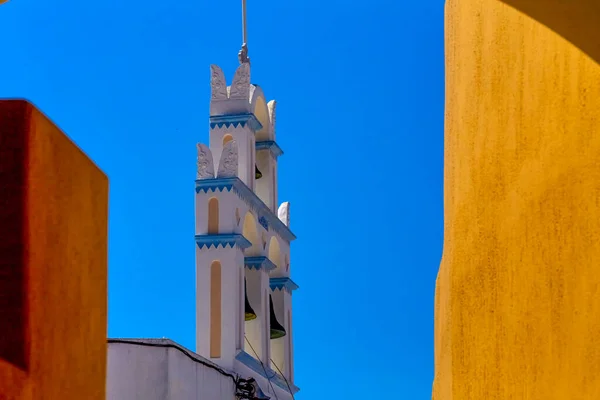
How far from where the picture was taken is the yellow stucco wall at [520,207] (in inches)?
189

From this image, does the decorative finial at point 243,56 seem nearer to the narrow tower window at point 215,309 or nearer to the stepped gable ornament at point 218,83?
the stepped gable ornament at point 218,83

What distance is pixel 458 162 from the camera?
19.5 feet

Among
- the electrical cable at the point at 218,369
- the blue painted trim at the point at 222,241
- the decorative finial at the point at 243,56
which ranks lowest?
the electrical cable at the point at 218,369

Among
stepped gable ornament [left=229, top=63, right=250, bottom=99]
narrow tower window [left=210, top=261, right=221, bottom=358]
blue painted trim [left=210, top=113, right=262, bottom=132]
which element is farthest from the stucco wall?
stepped gable ornament [left=229, top=63, right=250, bottom=99]

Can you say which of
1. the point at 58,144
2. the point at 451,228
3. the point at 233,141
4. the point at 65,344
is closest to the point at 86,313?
the point at 65,344

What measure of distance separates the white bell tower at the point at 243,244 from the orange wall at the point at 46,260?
867 cm

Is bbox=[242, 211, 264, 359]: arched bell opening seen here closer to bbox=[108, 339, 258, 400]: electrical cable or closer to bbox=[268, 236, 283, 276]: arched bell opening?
bbox=[268, 236, 283, 276]: arched bell opening

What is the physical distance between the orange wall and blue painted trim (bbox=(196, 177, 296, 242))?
864 cm

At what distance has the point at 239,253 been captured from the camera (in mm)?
14508

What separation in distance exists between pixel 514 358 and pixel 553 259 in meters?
0.49

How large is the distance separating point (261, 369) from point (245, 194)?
1936 millimetres

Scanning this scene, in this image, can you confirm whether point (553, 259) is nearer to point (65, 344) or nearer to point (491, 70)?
point (491, 70)

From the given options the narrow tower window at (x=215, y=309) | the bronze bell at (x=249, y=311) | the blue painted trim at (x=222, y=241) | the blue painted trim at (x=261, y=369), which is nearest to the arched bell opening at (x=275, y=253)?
the bronze bell at (x=249, y=311)

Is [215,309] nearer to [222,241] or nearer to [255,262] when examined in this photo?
[222,241]
